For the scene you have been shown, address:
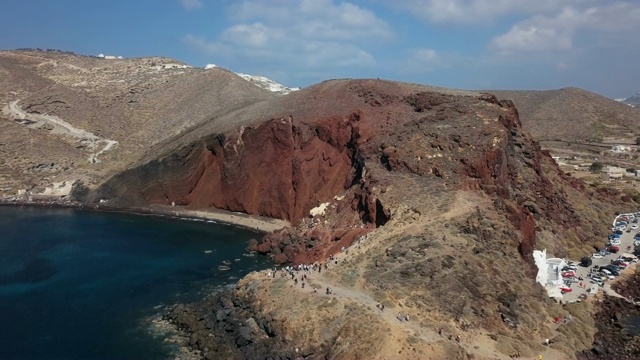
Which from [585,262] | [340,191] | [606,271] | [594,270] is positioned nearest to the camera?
[606,271]

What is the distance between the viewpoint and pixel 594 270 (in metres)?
56.9

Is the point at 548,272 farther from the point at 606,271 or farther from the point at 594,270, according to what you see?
the point at 606,271

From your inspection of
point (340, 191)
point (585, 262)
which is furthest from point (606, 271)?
point (340, 191)

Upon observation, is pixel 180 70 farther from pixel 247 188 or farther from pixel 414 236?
pixel 414 236

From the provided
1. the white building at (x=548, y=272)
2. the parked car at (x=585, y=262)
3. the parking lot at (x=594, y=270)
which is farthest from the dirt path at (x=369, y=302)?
the parked car at (x=585, y=262)

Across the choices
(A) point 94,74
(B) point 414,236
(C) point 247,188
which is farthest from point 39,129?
(B) point 414,236

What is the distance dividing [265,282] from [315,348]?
9.85 meters

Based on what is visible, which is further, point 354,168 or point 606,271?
point 354,168

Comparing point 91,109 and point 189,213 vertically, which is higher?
point 91,109

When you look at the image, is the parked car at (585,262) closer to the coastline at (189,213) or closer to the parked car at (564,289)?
the parked car at (564,289)

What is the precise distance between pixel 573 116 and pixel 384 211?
5176 inches

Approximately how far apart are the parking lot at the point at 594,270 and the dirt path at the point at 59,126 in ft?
278

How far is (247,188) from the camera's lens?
82500 millimetres

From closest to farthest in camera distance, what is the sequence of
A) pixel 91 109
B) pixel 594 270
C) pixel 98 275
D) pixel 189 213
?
pixel 98 275 < pixel 594 270 < pixel 189 213 < pixel 91 109
